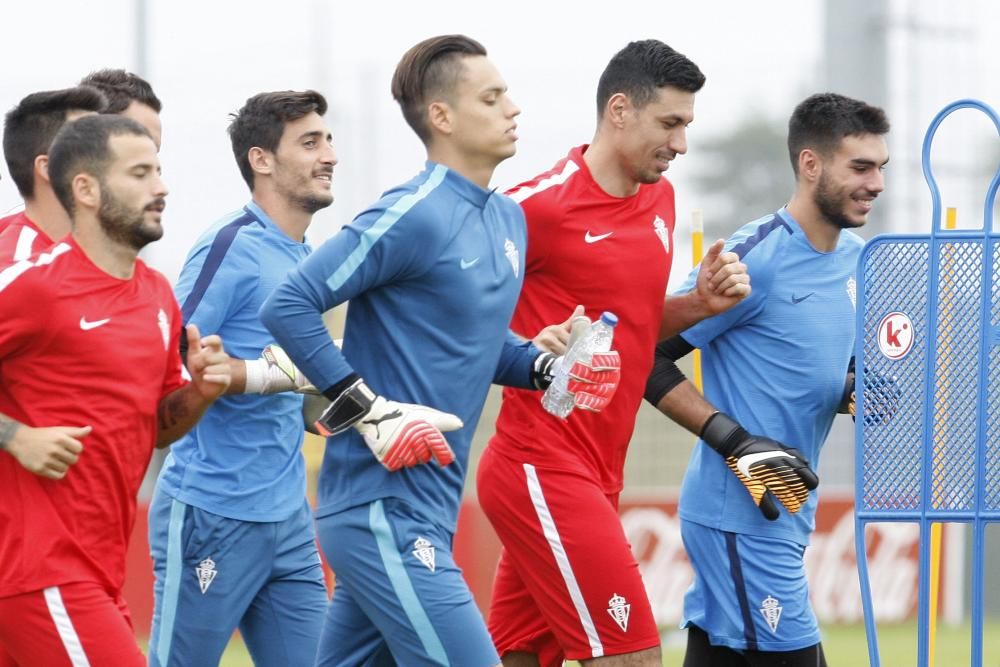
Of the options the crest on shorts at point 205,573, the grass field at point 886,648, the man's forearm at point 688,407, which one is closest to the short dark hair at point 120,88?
the crest on shorts at point 205,573

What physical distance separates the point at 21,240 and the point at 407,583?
59.8 inches

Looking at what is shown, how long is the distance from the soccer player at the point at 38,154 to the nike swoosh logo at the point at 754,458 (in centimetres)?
247

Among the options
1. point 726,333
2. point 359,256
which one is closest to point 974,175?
point 726,333

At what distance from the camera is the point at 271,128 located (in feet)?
22.8

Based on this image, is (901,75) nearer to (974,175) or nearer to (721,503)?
(974,175)

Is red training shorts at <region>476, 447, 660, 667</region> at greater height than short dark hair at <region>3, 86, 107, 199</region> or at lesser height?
lesser

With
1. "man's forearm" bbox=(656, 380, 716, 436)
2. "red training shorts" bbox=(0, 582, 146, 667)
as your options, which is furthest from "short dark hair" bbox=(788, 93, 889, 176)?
"red training shorts" bbox=(0, 582, 146, 667)

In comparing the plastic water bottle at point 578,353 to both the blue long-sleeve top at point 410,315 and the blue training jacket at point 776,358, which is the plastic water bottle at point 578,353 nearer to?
the blue long-sleeve top at point 410,315

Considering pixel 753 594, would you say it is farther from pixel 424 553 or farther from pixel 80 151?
pixel 80 151

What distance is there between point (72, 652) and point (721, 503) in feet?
8.59

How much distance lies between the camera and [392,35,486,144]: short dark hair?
5.61 metres

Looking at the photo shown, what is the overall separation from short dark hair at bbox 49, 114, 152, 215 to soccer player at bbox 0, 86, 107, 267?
27 centimetres

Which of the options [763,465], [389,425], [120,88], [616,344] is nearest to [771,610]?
[763,465]

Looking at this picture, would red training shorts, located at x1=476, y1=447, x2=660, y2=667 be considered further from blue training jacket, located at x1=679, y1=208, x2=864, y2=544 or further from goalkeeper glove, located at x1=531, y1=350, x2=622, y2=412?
blue training jacket, located at x1=679, y1=208, x2=864, y2=544
